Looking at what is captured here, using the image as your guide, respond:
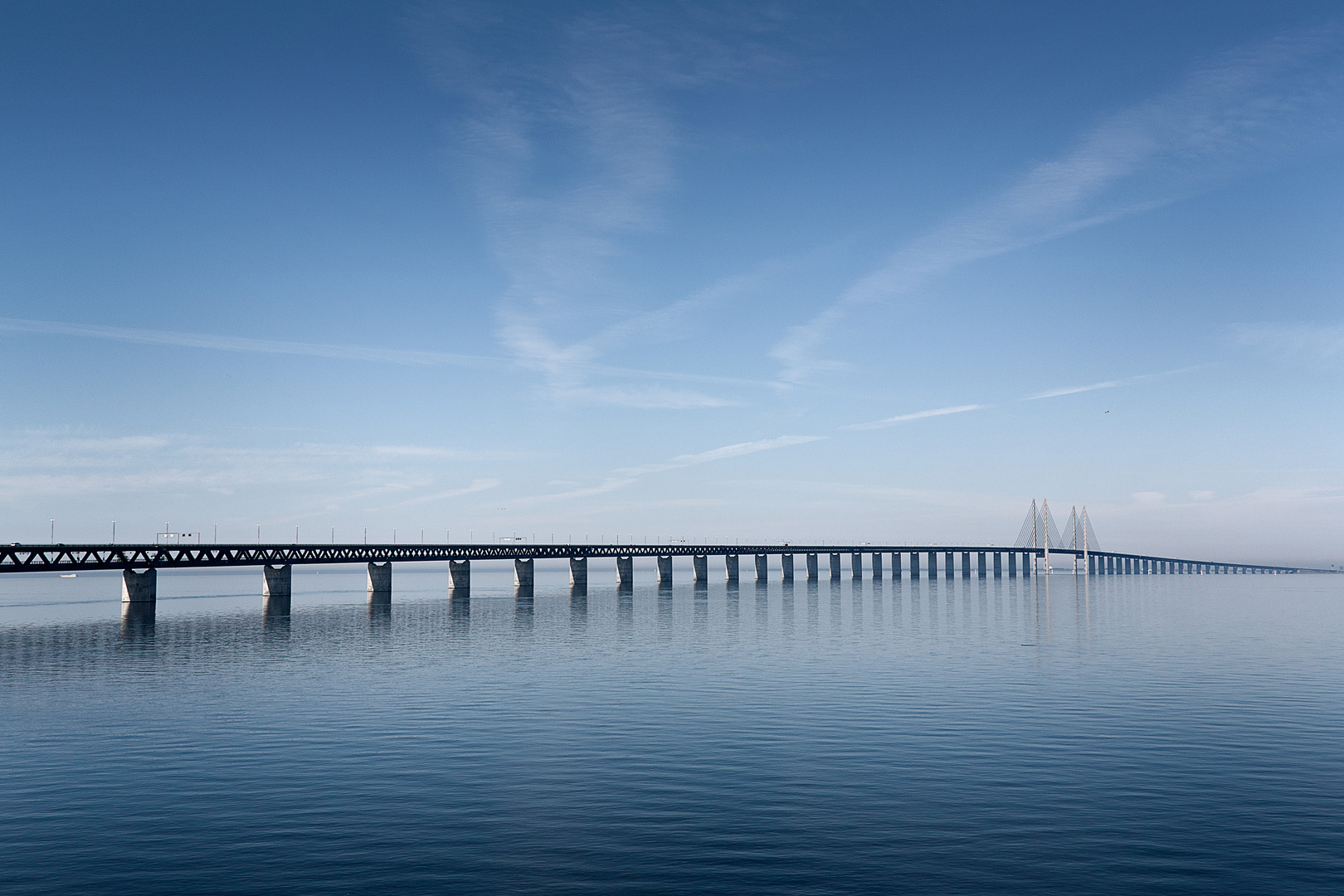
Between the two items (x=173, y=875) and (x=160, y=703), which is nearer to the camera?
(x=173, y=875)

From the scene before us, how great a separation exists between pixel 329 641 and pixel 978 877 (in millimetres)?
75501

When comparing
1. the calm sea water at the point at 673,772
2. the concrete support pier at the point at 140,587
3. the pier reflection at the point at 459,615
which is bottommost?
the pier reflection at the point at 459,615

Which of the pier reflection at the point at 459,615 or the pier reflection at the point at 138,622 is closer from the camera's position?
the pier reflection at the point at 138,622

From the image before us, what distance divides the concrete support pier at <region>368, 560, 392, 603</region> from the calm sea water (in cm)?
10133

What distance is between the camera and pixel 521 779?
3034cm

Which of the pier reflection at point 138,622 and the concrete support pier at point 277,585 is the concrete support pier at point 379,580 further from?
the pier reflection at point 138,622

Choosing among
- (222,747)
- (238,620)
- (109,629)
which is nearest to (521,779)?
(222,747)

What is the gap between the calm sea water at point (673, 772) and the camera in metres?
21.6

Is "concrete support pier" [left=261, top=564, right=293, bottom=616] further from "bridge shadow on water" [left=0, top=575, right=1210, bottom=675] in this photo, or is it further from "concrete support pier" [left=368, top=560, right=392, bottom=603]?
"concrete support pier" [left=368, top=560, right=392, bottom=603]

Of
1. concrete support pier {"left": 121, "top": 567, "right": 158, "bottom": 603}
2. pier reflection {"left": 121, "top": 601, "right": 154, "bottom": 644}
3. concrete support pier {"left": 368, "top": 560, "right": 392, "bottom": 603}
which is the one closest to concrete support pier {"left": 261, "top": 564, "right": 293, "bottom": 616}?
concrete support pier {"left": 368, "top": 560, "right": 392, "bottom": 603}

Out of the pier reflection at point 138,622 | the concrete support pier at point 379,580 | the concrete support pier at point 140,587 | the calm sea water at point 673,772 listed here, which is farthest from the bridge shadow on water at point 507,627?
the concrete support pier at point 379,580

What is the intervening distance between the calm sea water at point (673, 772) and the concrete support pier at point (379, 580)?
3990 inches

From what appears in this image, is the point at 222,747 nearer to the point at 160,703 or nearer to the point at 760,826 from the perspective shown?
the point at 160,703

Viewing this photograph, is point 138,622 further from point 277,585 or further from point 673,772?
point 673,772
